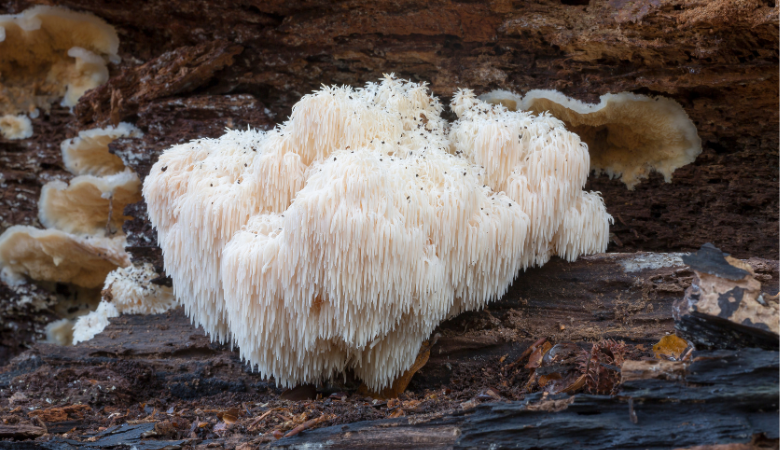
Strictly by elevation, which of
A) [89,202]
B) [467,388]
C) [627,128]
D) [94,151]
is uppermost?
[627,128]

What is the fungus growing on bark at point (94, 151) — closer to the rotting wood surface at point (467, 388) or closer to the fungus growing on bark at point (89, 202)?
the fungus growing on bark at point (89, 202)

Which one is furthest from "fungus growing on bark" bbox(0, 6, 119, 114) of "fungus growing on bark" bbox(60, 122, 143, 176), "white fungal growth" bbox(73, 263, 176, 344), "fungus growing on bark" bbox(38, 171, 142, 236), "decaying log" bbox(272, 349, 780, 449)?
"decaying log" bbox(272, 349, 780, 449)

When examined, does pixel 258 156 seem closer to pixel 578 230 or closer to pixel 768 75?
pixel 578 230

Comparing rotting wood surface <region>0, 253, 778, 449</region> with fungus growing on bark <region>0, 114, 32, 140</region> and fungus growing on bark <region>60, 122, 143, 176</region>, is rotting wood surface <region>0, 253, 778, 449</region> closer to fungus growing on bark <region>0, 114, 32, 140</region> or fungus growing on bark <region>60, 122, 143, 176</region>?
fungus growing on bark <region>60, 122, 143, 176</region>

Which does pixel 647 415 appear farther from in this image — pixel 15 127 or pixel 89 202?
pixel 15 127

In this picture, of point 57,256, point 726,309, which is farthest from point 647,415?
point 57,256

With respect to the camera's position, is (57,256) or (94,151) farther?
(57,256)

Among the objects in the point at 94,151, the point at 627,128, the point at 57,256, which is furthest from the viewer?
the point at 57,256

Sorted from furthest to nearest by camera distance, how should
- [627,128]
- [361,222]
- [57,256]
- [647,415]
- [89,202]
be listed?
[57,256] < [89,202] < [627,128] < [361,222] < [647,415]
